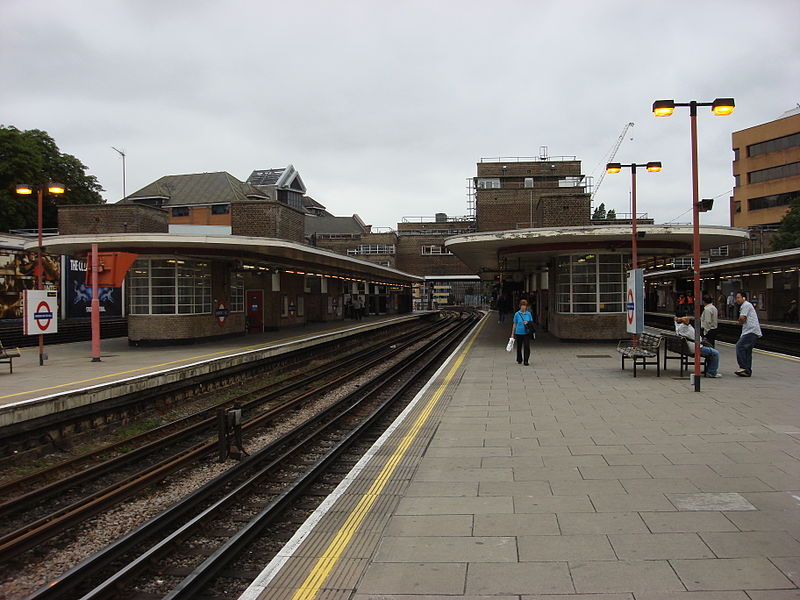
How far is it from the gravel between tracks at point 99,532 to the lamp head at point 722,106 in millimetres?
8909

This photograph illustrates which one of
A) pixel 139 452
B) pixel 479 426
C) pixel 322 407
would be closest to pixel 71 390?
pixel 139 452

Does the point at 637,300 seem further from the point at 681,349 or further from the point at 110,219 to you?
the point at 110,219

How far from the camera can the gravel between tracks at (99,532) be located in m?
4.46

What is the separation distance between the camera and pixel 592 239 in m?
17.6

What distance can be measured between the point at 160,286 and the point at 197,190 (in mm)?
43209

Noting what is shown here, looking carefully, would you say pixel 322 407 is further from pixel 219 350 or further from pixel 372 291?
pixel 372 291

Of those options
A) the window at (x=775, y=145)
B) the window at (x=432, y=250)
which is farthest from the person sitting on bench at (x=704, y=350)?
the window at (x=432, y=250)

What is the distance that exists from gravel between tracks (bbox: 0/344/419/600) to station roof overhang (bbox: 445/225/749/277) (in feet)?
37.3

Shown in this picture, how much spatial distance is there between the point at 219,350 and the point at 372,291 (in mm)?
37174

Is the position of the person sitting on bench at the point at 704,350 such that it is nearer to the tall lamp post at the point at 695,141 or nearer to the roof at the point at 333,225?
the tall lamp post at the point at 695,141

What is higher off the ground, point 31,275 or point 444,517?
point 31,275

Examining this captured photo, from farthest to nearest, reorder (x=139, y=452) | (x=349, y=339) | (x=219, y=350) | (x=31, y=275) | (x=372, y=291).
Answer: (x=372, y=291) < (x=349, y=339) < (x=31, y=275) < (x=219, y=350) < (x=139, y=452)

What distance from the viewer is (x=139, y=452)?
A: 7926 millimetres

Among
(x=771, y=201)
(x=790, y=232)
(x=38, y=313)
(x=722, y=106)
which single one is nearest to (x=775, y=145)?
(x=771, y=201)
